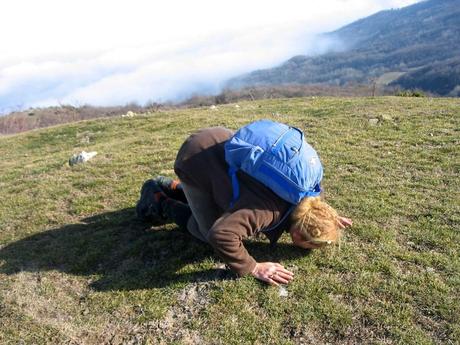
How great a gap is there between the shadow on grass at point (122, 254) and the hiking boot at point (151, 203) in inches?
9.1

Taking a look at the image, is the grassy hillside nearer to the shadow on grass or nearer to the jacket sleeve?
the shadow on grass

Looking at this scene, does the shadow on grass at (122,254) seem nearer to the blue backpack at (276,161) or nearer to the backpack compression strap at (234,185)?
the backpack compression strap at (234,185)

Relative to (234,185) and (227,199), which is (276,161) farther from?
(227,199)

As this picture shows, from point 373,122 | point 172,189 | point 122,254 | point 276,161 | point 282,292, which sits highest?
point 276,161

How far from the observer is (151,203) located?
7055 millimetres

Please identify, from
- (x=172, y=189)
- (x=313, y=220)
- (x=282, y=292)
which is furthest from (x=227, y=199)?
(x=172, y=189)

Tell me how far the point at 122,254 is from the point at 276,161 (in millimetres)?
3038

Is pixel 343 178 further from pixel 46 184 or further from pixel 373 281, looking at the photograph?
pixel 46 184

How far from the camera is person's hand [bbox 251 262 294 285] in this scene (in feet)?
18.0

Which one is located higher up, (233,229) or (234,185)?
(234,185)

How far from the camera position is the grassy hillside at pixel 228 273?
5020 mm

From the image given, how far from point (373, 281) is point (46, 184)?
7.65 metres

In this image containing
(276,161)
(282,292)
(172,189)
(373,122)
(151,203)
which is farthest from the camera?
(373,122)

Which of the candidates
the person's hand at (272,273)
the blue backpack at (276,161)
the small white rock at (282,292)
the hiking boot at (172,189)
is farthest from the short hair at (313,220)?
the hiking boot at (172,189)
